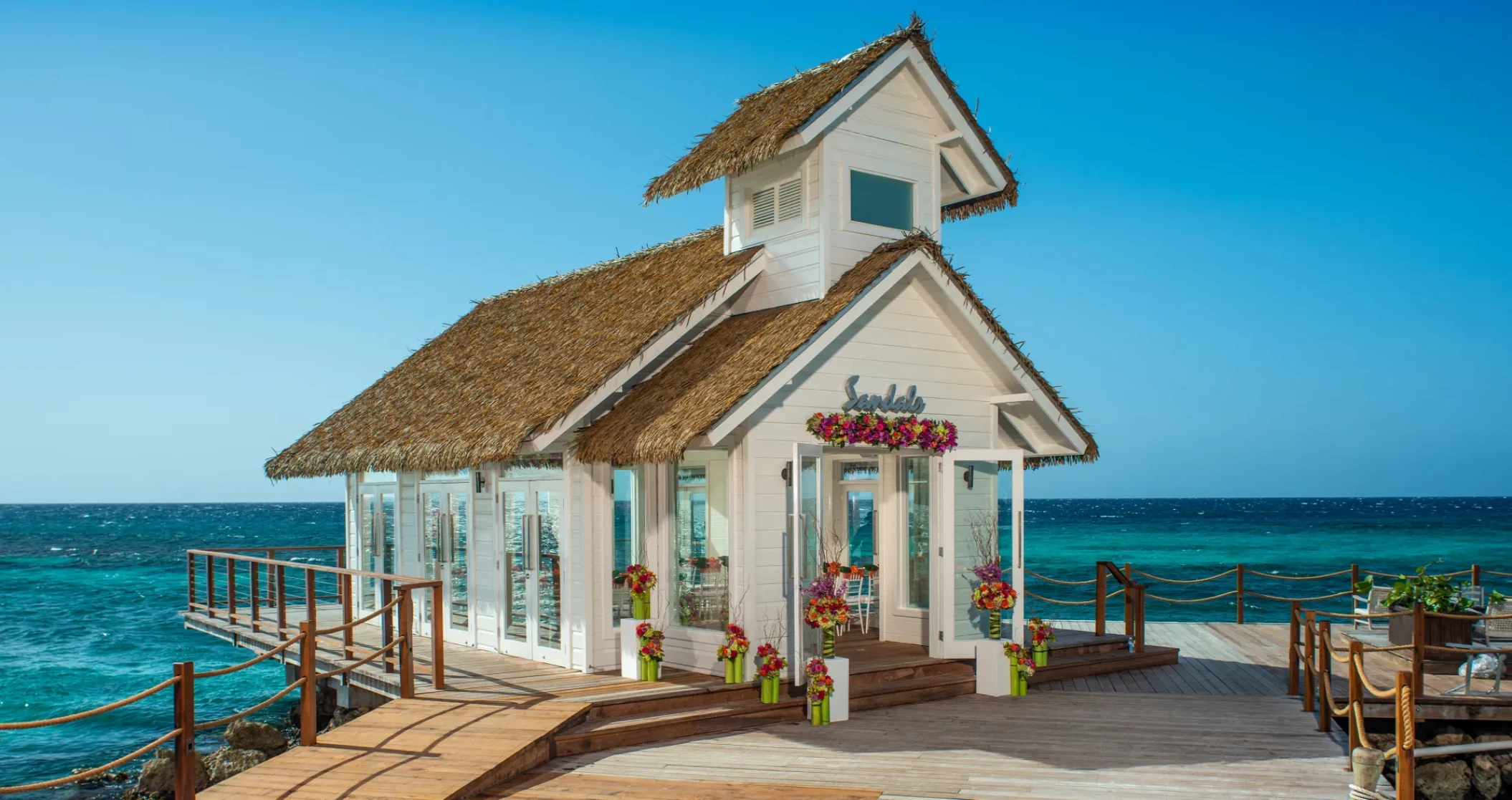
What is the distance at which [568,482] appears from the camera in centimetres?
1237

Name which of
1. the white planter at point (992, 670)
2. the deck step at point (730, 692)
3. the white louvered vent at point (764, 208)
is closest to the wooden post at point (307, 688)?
the deck step at point (730, 692)

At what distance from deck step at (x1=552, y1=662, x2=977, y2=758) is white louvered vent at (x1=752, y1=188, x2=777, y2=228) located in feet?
17.2

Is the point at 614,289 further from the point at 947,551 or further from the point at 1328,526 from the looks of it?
the point at 1328,526

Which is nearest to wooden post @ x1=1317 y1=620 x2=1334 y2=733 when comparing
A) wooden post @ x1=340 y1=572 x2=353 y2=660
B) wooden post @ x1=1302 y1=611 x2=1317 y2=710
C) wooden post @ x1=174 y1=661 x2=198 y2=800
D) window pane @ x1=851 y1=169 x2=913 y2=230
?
wooden post @ x1=1302 y1=611 x2=1317 y2=710

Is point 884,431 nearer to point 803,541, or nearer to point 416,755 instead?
point 803,541

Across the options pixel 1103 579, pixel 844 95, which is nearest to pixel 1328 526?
pixel 1103 579

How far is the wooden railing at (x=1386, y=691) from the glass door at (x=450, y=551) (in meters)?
9.16

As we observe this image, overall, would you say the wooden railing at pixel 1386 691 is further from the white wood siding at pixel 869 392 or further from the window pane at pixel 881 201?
the window pane at pixel 881 201

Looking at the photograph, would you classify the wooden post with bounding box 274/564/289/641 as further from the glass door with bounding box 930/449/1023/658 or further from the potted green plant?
the potted green plant

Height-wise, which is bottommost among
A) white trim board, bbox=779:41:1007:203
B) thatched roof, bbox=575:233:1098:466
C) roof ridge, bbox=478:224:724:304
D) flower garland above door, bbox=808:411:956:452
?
flower garland above door, bbox=808:411:956:452

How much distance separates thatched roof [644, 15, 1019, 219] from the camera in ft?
42.0

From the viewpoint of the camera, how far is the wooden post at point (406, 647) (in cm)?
1120

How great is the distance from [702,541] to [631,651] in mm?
1374

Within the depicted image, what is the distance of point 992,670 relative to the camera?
12984 millimetres
